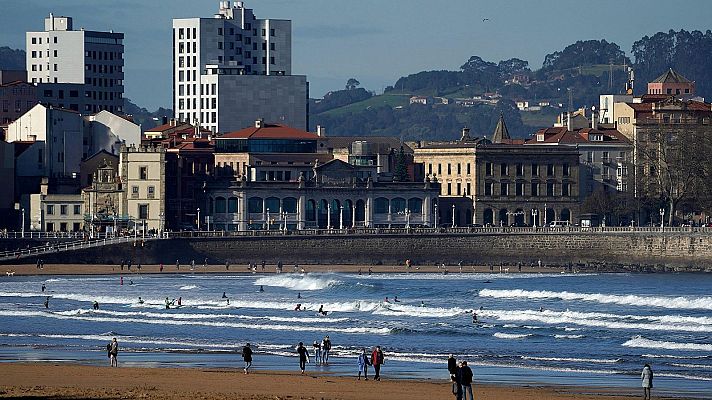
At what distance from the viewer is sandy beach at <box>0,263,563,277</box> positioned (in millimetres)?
110000

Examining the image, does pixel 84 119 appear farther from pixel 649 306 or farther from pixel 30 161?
pixel 649 306

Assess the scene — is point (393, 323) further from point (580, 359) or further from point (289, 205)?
point (289, 205)

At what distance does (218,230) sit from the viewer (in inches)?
4840

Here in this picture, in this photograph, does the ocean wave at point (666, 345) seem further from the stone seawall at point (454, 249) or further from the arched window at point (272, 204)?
the arched window at point (272, 204)

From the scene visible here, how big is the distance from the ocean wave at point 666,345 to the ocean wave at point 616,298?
17.6 metres

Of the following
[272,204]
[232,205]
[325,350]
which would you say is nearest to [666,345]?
[325,350]

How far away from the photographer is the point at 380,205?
130 metres

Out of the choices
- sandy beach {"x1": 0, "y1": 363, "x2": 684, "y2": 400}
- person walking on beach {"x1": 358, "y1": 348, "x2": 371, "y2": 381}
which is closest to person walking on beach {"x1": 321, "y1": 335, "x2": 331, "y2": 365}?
sandy beach {"x1": 0, "y1": 363, "x2": 684, "y2": 400}

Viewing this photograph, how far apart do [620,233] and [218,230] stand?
1047 inches

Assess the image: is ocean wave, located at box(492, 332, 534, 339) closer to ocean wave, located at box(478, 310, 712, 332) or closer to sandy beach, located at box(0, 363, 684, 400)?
ocean wave, located at box(478, 310, 712, 332)

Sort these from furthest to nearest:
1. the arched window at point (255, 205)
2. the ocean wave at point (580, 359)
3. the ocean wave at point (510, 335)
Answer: the arched window at point (255, 205)
the ocean wave at point (510, 335)
the ocean wave at point (580, 359)

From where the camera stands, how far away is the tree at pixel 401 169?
135 m

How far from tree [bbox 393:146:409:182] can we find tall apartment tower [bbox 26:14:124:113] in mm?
49719

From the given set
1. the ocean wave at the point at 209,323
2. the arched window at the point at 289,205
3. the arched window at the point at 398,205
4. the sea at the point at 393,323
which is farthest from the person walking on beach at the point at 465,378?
the arched window at the point at 398,205
